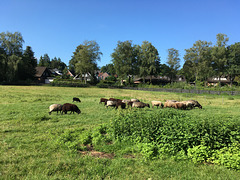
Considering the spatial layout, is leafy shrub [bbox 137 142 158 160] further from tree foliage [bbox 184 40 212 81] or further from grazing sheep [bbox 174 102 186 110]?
tree foliage [bbox 184 40 212 81]

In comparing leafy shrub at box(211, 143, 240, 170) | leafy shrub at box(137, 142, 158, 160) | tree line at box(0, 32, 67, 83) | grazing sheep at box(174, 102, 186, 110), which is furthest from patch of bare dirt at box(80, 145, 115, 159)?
tree line at box(0, 32, 67, 83)

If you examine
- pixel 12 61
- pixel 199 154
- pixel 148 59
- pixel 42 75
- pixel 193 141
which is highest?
pixel 148 59

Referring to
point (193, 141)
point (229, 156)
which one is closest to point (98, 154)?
point (193, 141)

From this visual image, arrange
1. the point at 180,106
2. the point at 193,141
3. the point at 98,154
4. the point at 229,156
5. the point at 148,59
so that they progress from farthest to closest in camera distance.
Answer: the point at 148,59, the point at 180,106, the point at 98,154, the point at 193,141, the point at 229,156

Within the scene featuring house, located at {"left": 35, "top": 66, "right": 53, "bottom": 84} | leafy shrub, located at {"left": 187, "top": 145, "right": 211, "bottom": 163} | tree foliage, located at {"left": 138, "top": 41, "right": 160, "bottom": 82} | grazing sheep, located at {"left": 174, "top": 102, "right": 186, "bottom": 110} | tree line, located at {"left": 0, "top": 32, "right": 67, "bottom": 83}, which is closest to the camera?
leafy shrub, located at {"left": 187, "top": 145, "right": 211, "bottom": 163}

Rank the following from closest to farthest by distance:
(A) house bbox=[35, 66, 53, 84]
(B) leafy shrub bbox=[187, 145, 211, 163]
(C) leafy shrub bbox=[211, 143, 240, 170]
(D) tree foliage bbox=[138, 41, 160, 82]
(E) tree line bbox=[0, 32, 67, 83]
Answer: (C) leafy shrub bbox=[211, 143, 240, 170], (B) leafy shrub bbox=[187, 145, 211, 163], (E) tree line bbox=[0, 32, 67, 83], (D) tree foliage bbox=[138, 41, 160, 82], (A) house bbox=[35, 66, 53, 84]

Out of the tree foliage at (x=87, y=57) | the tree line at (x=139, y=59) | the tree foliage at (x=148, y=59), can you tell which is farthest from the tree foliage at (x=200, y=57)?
the tree foliage at (x=87, y=57)

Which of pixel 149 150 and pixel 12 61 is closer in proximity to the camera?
pixel 149 150

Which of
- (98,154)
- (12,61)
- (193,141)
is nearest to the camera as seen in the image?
(193,141)

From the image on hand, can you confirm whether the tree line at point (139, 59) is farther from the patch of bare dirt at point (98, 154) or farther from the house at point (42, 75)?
the patch of bare dirt at point (98, 154)

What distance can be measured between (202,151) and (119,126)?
313 centimetres

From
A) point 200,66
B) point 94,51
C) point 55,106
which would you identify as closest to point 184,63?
point 200,66

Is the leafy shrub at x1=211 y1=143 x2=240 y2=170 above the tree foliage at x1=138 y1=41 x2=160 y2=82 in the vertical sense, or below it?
below

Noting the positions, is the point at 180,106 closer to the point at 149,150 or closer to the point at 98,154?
the point at 149,150
